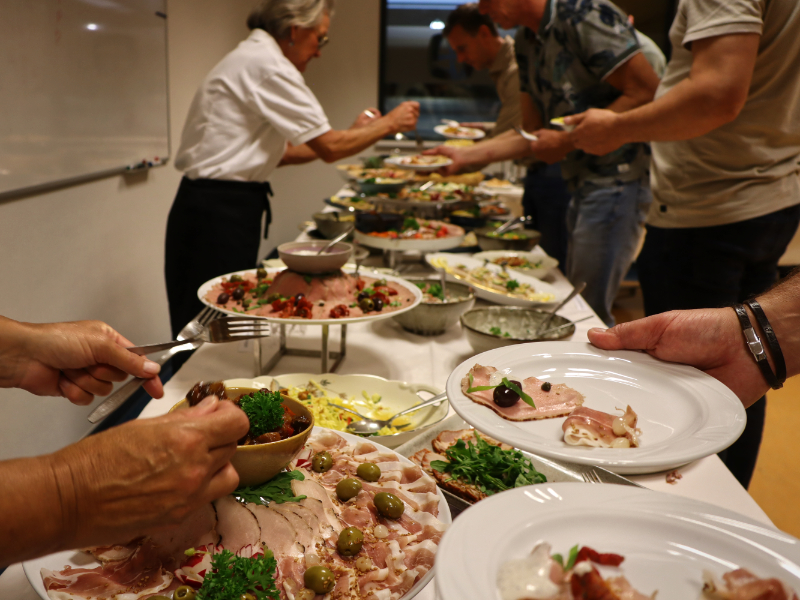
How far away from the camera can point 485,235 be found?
3.01 metres

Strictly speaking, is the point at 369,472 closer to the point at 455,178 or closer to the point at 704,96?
the point at 704,96

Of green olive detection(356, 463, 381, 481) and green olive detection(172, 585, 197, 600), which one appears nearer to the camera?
green olive detection(172, 585, 197, 600)

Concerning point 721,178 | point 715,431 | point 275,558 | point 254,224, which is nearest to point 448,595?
point 275,558

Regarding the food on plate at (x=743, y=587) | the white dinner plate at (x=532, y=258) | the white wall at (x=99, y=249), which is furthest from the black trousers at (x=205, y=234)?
the food on plate at (x=743, y=587)

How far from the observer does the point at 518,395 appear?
920mm

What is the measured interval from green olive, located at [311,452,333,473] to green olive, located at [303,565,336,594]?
223mm

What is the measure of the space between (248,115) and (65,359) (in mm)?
1989

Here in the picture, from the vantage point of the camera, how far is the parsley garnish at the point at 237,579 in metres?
0.71

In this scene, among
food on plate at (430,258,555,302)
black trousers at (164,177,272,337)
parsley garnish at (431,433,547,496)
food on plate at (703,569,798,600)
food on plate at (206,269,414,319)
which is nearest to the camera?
food on plate at (703,569,798,600)

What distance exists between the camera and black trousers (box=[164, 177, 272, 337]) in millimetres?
2891

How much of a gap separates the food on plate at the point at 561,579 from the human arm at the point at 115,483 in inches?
13.8

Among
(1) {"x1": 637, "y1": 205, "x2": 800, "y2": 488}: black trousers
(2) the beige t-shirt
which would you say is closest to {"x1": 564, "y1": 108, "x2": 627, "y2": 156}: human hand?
(2) the beige t-shirt

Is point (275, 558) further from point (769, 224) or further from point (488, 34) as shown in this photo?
point (488, 34)

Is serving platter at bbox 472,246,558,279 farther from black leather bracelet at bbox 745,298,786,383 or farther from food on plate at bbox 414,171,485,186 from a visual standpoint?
food on plate at bbox 414,171,485,186
